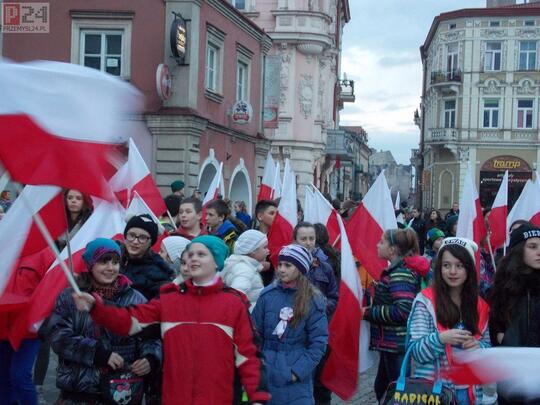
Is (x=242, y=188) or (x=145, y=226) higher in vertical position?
(x=242, y=188)

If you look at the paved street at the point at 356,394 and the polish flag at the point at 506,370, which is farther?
the paved street at the point at 356,394

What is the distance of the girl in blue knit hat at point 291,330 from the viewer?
5.59 meters

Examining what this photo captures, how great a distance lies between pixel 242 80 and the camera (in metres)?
25.4

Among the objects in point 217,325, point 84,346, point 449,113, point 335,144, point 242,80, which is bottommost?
point 84,346

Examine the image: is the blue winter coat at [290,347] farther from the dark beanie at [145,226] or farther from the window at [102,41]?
the window at [102,41]

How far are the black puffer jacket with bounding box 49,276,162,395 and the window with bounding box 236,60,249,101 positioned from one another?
65.6 ft

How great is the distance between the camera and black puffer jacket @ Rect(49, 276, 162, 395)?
4.95 m

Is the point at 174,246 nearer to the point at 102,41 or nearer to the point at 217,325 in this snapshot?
the point at 217,325

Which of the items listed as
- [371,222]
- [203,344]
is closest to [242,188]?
[371,222]

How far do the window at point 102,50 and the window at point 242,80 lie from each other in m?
5.10

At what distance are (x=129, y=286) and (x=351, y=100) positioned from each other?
57.9 meters

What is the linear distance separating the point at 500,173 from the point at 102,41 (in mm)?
35429

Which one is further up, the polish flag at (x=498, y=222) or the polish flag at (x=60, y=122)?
the polish flag at (x=60, y=122)

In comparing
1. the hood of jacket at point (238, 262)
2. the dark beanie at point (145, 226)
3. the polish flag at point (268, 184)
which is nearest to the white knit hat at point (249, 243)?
the hood of jacket at point (238, 262)
